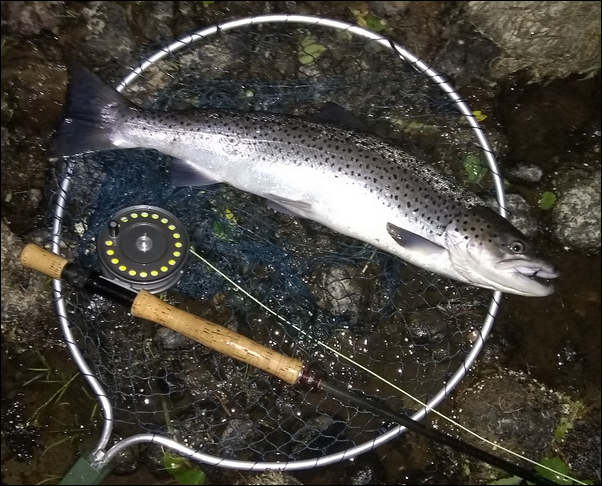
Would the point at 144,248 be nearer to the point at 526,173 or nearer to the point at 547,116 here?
the point at 526,173

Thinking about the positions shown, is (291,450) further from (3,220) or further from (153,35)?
(153,35)

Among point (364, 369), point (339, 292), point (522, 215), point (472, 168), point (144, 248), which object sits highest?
point (472, 168)

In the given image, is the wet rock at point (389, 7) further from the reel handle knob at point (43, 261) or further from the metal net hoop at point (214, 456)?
the reel handle knob at point (43, 261)

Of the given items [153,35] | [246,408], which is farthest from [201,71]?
[246,408]

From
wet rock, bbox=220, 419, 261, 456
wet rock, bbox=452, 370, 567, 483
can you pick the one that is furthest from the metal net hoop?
wet rock, bbox=452, 370, 567, 483

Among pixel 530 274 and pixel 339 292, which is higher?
pixel 530 274

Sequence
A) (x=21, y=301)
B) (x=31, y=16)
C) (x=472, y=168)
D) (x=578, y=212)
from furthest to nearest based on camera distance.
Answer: (x=578, y=212)
(x=472, y=168)
(x=31, y=16)
(x=21, y=301)

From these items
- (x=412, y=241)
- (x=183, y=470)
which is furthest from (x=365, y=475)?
(x=412, y=241)
